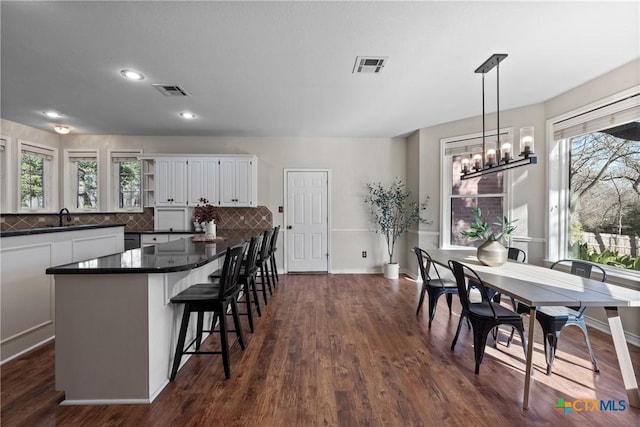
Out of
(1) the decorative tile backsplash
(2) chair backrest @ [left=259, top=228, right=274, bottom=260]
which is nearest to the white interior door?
(1) the decorative tile backsplash

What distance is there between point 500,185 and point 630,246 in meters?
1.61

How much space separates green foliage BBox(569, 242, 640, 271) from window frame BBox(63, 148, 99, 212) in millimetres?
7274

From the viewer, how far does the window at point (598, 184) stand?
9.50 ft

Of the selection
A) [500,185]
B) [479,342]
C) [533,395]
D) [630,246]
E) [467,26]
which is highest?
[467,26]

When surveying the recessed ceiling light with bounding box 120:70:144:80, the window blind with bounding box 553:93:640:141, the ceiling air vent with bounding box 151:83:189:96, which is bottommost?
the window blind with bounding box 553:93:640:141

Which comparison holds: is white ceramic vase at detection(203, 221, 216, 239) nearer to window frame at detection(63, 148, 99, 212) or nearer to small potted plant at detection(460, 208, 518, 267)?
small potted plant at detection(460, 208, 518, 267)

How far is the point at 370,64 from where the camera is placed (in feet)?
9.01

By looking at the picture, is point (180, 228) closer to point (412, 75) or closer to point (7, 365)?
point (7, 365)

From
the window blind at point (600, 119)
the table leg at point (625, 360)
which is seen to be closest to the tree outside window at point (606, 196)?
the window blind at point (600, 119)

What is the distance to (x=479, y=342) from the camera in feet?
7.20

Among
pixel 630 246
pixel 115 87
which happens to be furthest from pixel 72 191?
pixel 630 246

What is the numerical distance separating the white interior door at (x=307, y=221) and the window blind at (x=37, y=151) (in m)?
4.12

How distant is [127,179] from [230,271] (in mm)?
4468

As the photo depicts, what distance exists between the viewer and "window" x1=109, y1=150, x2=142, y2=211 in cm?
540
